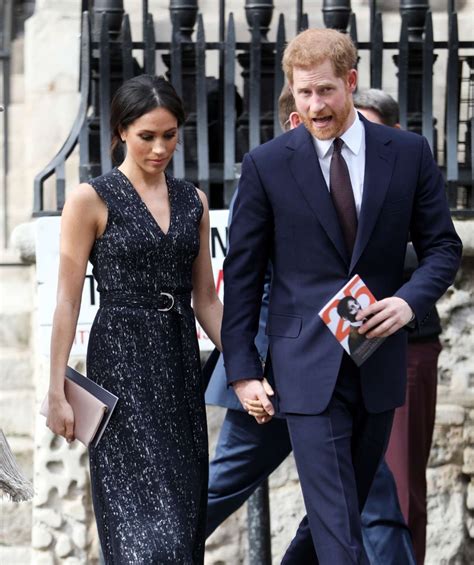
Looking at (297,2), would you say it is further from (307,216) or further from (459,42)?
(307,216)

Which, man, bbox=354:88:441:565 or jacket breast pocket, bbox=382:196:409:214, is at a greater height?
jacket breast pocket, bbox=382:196:409:214

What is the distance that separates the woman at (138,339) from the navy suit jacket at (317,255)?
0.23m

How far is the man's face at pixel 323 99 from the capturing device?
14.6 ft

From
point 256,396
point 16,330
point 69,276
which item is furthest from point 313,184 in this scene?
point 16,330

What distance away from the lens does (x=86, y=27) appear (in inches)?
252

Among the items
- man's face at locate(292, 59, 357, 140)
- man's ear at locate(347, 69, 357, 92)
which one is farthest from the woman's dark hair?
man's ear at locate(347, 69, 357, 92)

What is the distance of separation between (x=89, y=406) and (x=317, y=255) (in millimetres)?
827

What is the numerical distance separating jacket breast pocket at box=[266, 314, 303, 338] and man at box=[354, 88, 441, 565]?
3.19ft

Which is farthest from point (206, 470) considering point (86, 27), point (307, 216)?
point (86, 27)

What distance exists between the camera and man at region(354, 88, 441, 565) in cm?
559

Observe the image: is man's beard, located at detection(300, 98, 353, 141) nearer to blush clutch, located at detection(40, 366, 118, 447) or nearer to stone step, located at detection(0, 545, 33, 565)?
blush clutch, located at detection(40, 366, 118, 447)

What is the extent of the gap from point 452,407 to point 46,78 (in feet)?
7.54

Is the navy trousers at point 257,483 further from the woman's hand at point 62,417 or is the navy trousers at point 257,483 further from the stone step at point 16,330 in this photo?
the stone step at point 16,330

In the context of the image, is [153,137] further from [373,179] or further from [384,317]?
[384,317]
